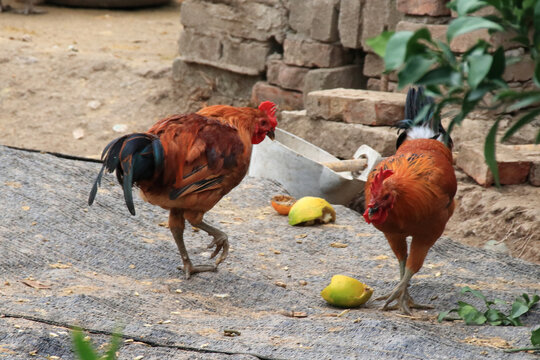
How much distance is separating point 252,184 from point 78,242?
183 cm

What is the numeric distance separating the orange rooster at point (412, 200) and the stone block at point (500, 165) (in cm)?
121

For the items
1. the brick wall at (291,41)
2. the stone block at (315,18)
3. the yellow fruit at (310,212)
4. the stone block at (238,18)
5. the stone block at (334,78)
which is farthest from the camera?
the stone block at (238,18)

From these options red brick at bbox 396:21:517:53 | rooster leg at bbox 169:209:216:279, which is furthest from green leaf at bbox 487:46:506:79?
red brick at bbox 396:21:517:53

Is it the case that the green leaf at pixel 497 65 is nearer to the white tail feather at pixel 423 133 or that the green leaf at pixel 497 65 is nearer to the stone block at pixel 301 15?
the white tail feather at pixel 423 133

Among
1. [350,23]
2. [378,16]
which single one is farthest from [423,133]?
[350,23]

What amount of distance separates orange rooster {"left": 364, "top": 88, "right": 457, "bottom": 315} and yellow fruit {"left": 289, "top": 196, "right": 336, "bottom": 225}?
1109mm

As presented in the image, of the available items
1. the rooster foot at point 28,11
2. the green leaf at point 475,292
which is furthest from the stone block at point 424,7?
the rooster foot at point 28,11

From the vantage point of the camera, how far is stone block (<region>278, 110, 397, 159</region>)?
18.2 ft

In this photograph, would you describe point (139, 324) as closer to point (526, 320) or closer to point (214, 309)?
point (214, 309)

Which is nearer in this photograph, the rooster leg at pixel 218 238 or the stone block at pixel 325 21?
the rooster leg at pixel 218 238

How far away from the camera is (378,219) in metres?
2.97

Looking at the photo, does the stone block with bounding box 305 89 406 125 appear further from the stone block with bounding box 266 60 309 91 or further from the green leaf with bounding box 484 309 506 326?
the green leaf with bounding box 484 309 506 326

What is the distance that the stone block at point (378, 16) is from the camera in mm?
Result: 6160

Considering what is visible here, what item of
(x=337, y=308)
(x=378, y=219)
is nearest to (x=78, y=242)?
(x=337, y=308)
